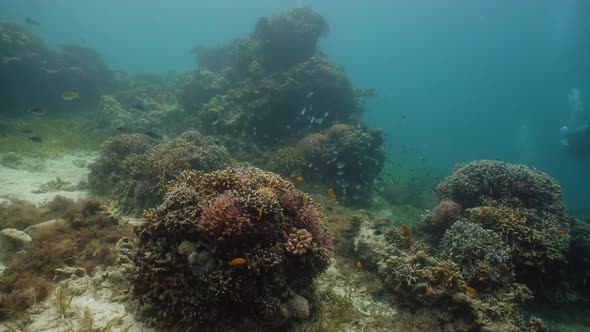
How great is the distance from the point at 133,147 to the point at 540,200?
14498 mm

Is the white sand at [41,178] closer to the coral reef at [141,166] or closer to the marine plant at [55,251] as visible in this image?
the coral reef at [141,166]

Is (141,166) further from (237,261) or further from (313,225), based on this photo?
(237,261)

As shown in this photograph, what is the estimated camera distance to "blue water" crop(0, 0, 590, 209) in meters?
97.9

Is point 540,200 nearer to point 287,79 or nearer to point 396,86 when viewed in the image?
point 287,79

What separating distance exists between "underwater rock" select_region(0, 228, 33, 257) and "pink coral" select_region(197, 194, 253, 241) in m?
4.08

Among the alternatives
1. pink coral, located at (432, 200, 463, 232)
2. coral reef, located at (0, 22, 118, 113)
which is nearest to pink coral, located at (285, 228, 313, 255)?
pink coral, located at (432, 200, 463, 232)

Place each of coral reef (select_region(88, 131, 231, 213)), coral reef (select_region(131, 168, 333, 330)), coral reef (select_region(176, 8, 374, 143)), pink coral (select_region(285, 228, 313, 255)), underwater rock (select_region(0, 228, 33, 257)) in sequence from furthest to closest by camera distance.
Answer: coral reef (select_region(176, 8, 374, 143)) → coral reef (select_region(88, 131, 231, 213)) → underwater rock (select_region(0, 228, 33, 257)) → pink coral (select_region(285, 228, 313, 255)) → coral reef (select_region(131, 168, 333, 330))

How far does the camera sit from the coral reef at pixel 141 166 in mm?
8500

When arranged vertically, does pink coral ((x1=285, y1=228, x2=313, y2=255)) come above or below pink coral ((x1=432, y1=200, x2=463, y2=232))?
below

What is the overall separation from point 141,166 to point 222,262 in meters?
6.79

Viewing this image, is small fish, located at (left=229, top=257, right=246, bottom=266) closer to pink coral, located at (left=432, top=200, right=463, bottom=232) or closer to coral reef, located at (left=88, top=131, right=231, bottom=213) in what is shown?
coral reef, located at (left=88, top=131, right=231, bottom=213)

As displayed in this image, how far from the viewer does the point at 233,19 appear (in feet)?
650

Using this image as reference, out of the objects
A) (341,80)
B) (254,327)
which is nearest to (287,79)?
(341,80)

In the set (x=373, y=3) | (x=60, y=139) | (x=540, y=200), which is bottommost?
(x=60, y=139)
